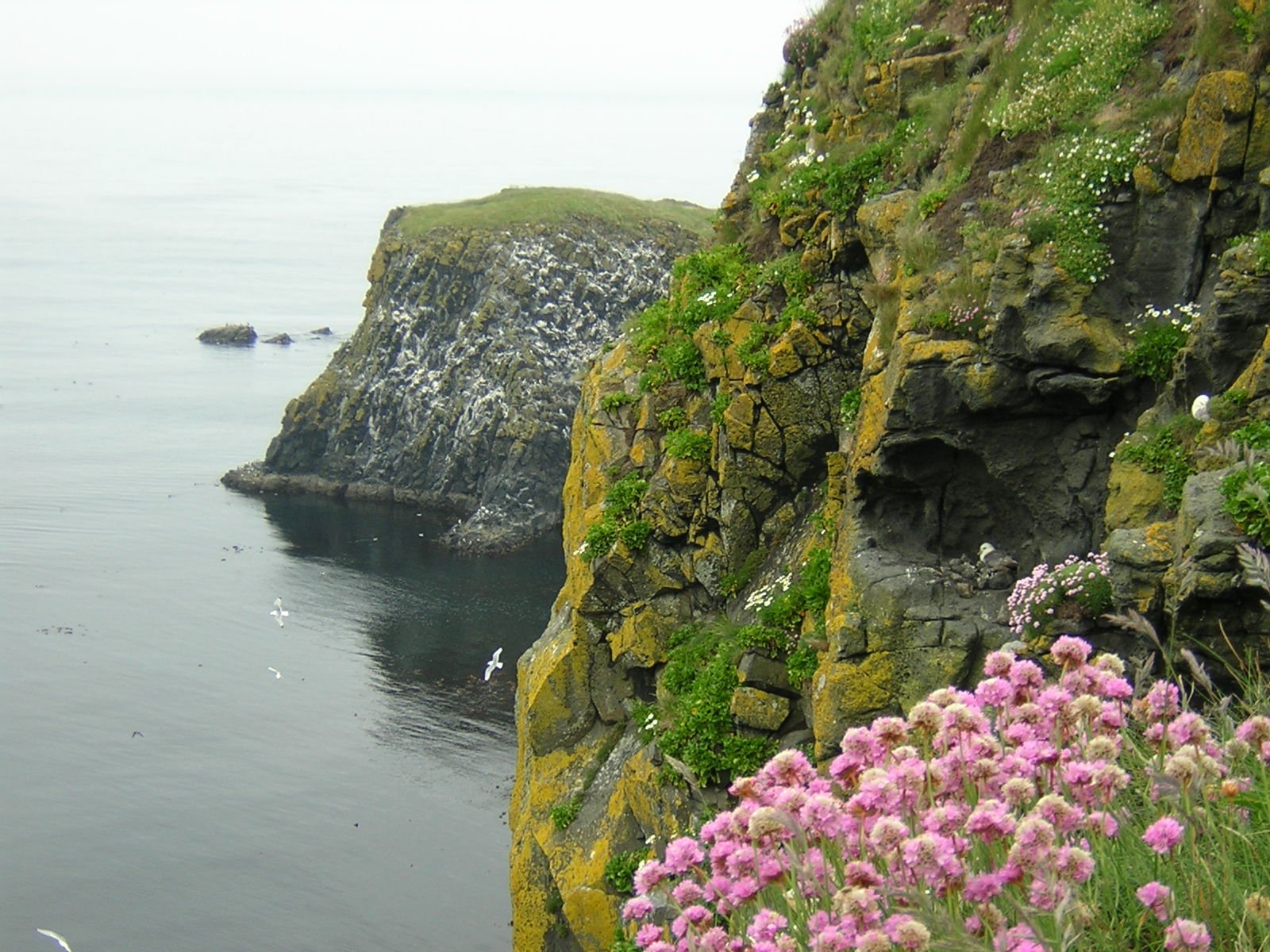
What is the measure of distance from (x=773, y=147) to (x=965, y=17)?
4.86 meters

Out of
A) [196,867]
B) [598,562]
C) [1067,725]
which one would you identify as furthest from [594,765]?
[196,867]

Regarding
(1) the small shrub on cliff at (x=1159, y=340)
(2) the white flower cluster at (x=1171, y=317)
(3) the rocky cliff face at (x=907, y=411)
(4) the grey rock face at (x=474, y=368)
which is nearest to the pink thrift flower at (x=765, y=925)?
(3) the rocky cliff face at (x=907, y=411)

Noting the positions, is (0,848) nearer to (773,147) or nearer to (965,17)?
(773,147)

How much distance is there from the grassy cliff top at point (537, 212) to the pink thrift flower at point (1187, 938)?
5259 inches

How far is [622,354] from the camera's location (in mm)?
27516

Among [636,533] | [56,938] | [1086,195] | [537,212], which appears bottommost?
[56,938]

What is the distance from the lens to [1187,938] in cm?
554

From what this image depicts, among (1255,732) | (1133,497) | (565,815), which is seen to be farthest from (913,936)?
(565,815)

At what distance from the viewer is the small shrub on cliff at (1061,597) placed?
16.3 meters

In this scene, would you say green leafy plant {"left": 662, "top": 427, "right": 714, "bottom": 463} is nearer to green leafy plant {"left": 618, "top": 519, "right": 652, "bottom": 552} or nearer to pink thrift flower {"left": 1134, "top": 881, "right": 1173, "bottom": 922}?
green leafy plant {"left": 618, "top": 519, "right": 652, "bottom": 552}

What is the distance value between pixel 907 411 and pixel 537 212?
407ft

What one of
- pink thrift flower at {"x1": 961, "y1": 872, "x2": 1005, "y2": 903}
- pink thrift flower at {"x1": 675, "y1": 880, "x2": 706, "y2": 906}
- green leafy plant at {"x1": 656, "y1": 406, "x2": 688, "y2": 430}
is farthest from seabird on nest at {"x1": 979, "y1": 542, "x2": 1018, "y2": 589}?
pink thrift flower at {"x1": 961, "y1": 872, "x2": 1005, "y2": 903}

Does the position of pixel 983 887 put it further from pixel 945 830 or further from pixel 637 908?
pixel 637 908

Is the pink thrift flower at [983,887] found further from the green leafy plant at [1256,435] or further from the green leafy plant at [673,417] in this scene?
the green leafy plant at [673,417]
